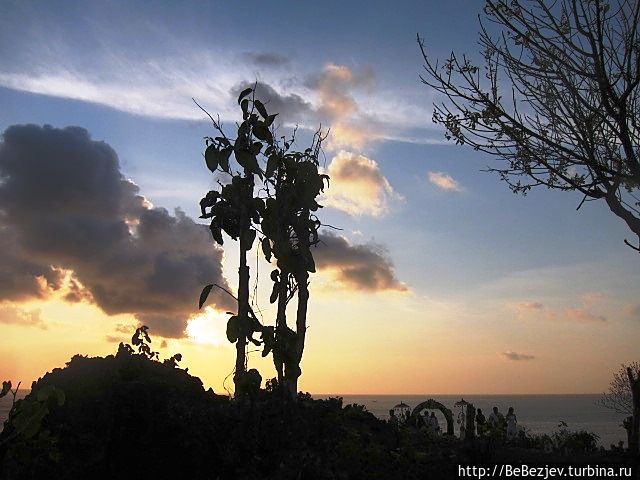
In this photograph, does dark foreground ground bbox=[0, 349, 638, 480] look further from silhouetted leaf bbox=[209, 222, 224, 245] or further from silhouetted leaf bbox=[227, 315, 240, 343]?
silhouetted leaf bbox=[209, 222, 224, 245]

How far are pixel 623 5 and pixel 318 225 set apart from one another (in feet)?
32.8

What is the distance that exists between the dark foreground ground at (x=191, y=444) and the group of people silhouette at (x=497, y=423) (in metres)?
3.43

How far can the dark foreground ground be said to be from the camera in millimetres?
12195

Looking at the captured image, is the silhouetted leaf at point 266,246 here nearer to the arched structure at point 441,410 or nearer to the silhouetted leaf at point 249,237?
the silhouetted leaf at point 249,237

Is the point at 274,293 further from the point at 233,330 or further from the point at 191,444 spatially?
the point at 191,444

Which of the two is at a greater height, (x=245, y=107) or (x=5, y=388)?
(x=245, y=107)

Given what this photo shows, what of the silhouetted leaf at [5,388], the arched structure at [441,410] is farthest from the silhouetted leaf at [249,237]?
the silhouetted leaf at [5,388]

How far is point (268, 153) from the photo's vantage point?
1792 centimetres

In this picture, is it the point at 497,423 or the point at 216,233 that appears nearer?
the point at 216,233

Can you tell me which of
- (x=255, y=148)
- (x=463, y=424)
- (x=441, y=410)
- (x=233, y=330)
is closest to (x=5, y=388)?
(x=233, y=330)

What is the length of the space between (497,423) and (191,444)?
1015 cm

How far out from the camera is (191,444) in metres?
12.6

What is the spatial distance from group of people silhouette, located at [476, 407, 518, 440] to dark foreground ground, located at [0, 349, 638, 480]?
3.43m

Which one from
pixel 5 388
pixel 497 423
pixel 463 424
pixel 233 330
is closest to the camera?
pixel 5 388
